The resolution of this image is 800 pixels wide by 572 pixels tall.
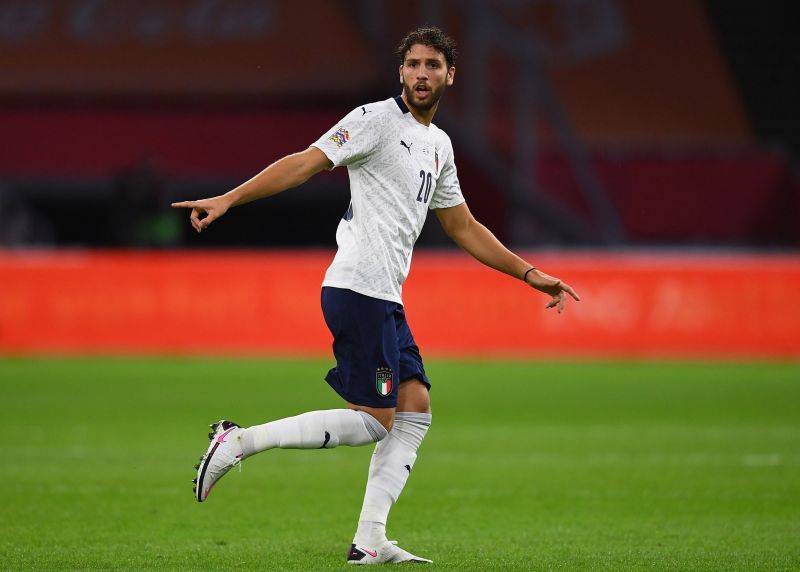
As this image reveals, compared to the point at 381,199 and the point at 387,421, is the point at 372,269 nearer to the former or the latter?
the point at 381,199

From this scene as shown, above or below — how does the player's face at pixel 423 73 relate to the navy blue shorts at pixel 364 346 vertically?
above

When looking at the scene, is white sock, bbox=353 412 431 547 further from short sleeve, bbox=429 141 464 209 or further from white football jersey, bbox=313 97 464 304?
short sleeve, bbox=429 141 464 209

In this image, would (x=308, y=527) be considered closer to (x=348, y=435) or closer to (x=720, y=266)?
(x=348, y=435)

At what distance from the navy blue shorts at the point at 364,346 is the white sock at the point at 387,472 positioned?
1.10 feet

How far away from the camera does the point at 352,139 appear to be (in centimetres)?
601

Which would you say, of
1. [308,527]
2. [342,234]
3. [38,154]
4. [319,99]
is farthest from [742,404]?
[38,154]

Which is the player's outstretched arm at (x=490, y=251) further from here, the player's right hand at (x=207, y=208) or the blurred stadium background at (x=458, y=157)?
the blurred stadium background at (x=458, y=157)

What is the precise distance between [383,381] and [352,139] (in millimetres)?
1073

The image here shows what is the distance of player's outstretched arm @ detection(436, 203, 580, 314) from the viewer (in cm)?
668

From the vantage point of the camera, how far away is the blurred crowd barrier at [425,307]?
1855 centimetres

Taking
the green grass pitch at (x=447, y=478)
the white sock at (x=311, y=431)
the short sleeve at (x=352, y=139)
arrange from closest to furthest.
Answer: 1. the short sleeve at (x=352, y=139)
2. the white sock at (x=311, y=431)
3. the green grass pitch at (x=447, y=478)

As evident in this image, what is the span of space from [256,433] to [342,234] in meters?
0.97

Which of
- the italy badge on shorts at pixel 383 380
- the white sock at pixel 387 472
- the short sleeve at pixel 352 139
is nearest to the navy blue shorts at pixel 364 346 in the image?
the italy badge on shorts at pixel 383 380

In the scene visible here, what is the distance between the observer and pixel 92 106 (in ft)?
88.4
